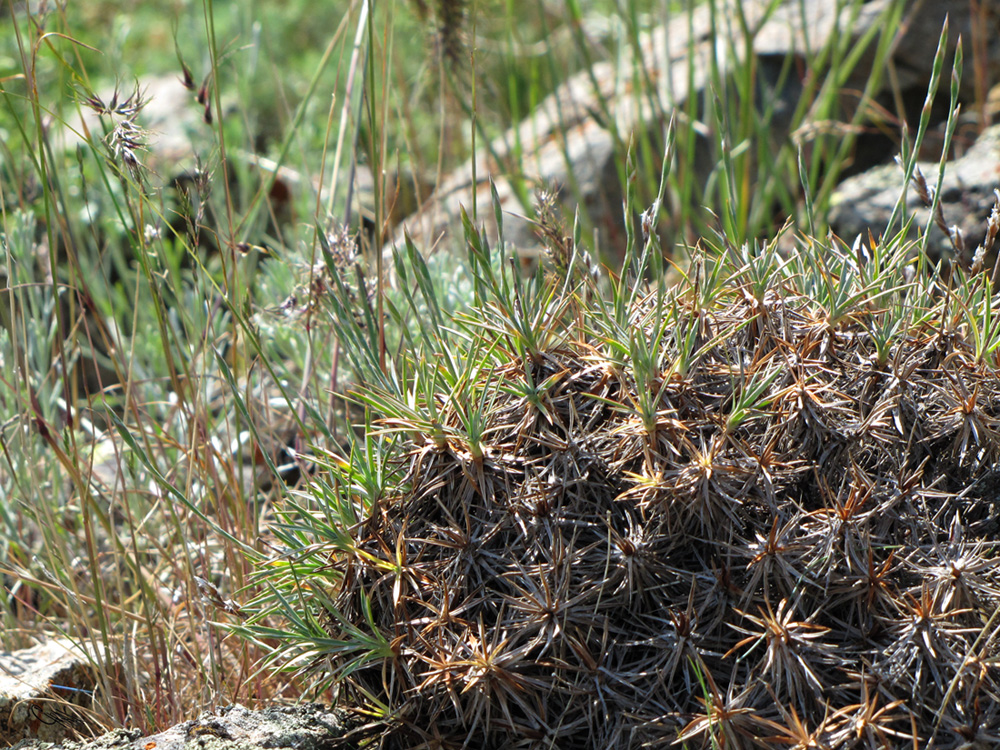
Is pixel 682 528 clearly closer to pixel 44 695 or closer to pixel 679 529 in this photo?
pixel 679 529

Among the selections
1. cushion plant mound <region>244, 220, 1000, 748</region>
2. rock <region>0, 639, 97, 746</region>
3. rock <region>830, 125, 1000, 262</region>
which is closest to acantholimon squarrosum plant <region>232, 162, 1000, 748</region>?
cushion plant mound <region>244, 220, 1000, 748</region>

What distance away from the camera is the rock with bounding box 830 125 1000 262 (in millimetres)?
3037

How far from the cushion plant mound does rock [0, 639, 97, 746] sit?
2.17 feet

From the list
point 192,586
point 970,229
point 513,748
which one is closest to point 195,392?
point 192,586

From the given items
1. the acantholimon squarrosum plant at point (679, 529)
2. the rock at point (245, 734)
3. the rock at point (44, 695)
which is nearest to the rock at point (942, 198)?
the acantholimon squarrosum plant at point (679, 529)

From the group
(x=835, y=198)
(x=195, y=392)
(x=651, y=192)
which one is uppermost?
(x=195, y=392)

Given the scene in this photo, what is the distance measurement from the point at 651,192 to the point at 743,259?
2025mm

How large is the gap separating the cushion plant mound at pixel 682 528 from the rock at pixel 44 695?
66cm

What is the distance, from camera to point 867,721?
120cm

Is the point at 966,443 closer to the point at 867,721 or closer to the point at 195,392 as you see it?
the point at 867,721

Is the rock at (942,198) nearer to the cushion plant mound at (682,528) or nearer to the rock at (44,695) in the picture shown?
the cushion plant mound at (682,528)

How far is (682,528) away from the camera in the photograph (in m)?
1.38

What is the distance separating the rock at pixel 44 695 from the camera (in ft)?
5.85

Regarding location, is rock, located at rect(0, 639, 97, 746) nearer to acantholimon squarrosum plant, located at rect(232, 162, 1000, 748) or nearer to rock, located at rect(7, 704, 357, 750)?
rock, located at rect(7, 704, 357, 750)
